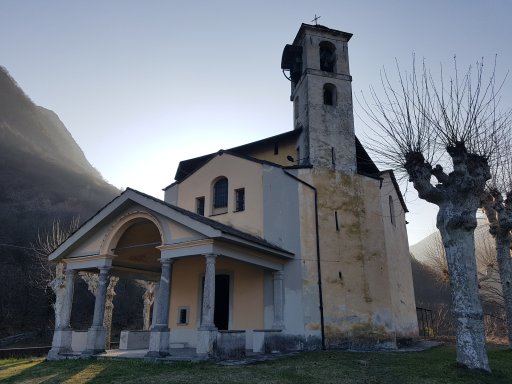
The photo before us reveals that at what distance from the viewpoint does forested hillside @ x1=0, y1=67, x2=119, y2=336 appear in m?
36.0

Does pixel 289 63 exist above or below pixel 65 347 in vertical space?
above

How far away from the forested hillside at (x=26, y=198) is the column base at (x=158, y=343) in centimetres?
1607

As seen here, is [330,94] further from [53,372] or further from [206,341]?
[53,372]

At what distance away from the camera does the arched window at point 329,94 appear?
19336 mm

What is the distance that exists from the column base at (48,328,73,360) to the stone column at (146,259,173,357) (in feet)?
12.8

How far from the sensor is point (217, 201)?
18266 millimetres

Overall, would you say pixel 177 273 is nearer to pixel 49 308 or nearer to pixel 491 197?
pixel 491 197

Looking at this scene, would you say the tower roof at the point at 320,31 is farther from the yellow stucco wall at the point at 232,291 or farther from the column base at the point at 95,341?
the column base at the point at 95,341

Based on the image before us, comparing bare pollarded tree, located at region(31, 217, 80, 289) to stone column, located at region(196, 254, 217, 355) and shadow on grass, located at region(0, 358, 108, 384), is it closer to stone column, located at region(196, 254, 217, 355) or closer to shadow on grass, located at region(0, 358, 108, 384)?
shadow on grass, located at region(0, 358, 108, 384)

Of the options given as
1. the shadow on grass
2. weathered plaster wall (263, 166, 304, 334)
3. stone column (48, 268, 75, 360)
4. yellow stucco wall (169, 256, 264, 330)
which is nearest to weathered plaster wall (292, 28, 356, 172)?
weathered plaster wall (263, 166, 304, 334)

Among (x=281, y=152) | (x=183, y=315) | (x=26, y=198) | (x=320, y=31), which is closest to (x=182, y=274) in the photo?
(x=183, y=315)

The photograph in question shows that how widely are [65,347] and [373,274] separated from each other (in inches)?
453

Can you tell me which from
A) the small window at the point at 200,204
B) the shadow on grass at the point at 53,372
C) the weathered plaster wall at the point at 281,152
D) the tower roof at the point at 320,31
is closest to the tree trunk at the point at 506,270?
the weathered plaster wall at the point at 281,152

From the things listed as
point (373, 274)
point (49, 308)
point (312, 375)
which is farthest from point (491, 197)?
point (49, 308)
